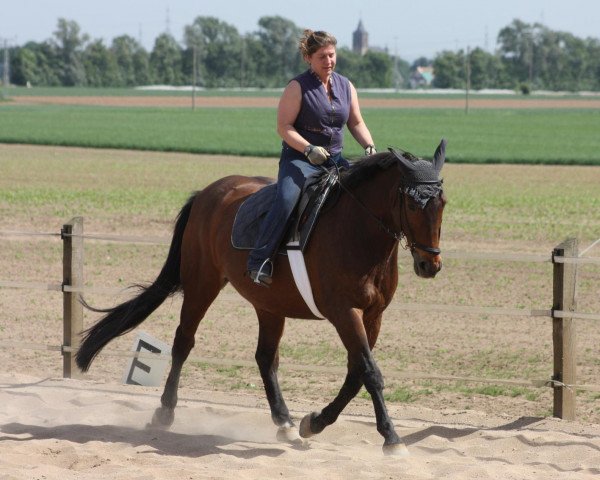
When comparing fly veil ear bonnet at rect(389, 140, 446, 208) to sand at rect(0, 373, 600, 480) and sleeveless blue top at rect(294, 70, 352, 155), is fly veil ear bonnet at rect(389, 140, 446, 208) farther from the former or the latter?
sand at rect(0, 373, 600, 480)

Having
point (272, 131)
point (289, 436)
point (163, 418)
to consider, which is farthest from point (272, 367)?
point (272, 131)

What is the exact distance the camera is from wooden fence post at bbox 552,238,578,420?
25.8 feet

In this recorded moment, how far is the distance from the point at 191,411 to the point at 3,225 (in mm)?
9763

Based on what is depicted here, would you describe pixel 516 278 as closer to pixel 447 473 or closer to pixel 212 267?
pixel 212 267

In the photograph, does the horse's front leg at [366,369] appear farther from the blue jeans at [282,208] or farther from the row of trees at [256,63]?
the row of trees at [256,63]

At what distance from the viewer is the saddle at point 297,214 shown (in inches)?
271

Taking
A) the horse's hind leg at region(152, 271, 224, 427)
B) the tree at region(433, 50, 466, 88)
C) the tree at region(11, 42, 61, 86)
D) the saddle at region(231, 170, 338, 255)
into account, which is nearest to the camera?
the saddle at region(231, 170, 338, 255)

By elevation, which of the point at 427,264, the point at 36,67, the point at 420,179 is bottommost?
the point at 427,264

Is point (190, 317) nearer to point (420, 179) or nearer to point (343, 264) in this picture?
point (343, 264)

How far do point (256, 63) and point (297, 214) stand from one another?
122m

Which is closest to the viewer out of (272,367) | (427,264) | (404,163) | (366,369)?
(427,264)

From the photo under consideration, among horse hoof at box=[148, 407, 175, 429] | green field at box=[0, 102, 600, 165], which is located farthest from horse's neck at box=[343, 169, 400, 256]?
green field at box=[0, 102, 600, 165]

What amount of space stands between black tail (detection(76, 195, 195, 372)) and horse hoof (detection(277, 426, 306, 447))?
1.44 meters

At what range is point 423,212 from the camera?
6.27 metres
